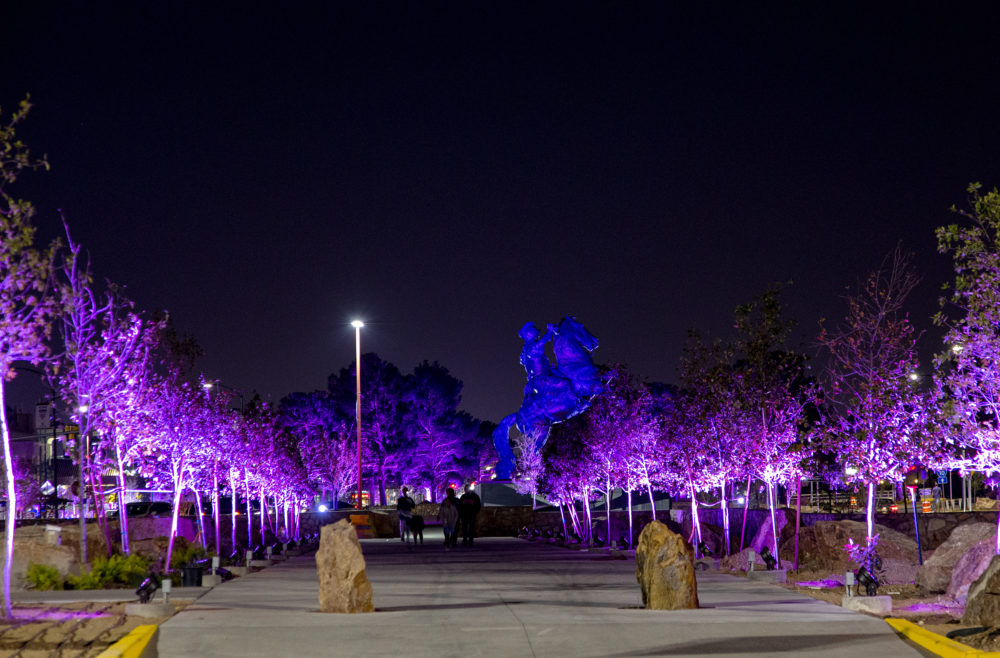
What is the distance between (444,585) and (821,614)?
7665 mm

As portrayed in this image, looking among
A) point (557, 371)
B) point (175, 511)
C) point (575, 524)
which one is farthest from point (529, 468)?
point (175, 511)

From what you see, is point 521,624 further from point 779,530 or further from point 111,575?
point 779,530

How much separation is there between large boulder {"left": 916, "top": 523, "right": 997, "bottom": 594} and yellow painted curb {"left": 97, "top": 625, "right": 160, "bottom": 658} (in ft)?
39.2

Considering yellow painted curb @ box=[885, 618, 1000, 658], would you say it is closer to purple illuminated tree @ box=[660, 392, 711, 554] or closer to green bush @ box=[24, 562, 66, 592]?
green bush @ box=[24, 562, 66, 592]

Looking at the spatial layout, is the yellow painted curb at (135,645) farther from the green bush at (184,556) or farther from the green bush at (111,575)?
the green bush at (184,556)

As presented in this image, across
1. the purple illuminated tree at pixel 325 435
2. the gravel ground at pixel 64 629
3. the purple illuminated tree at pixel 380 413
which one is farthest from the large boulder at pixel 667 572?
the purple illuminated tree at pixel 380 413

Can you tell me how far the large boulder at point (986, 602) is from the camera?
12391mm

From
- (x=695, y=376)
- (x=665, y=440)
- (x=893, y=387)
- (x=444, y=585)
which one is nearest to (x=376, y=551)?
(x=665, y=440)

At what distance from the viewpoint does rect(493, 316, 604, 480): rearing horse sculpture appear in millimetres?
68062

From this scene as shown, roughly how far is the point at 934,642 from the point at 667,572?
392 centimetres

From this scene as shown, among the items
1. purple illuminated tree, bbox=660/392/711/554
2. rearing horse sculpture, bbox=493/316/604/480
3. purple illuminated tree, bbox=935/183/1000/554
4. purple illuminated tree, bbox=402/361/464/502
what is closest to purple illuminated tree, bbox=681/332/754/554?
Answer: purple illuminated tree, bbox=660/392/711/554

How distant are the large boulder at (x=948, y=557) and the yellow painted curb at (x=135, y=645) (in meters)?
11.9

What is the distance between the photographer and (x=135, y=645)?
12.0 meters

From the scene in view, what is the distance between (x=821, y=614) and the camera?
47.4 feet
